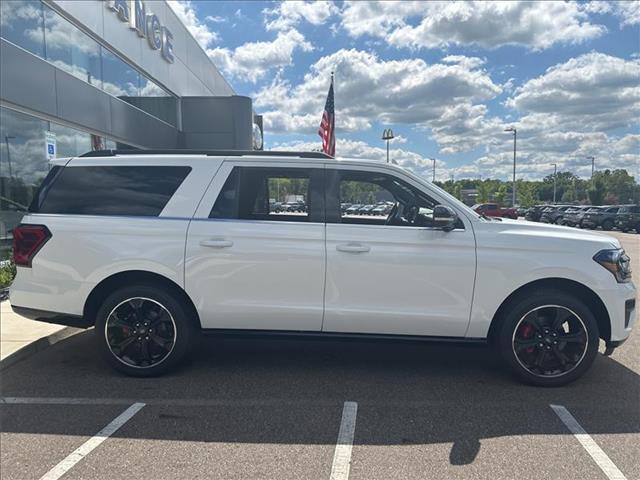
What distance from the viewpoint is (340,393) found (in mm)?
3992

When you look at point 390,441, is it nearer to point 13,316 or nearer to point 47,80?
point 13,316

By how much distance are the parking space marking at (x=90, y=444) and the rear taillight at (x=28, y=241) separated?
171 centimetres

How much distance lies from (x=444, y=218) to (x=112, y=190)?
2981 millimetres

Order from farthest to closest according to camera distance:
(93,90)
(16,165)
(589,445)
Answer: (93,90), (16,165), (589,445)

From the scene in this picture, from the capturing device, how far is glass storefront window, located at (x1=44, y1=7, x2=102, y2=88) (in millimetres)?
11898

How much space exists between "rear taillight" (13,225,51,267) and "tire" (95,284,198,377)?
0.78 m

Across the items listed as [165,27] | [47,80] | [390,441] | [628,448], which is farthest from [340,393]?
[165,27]

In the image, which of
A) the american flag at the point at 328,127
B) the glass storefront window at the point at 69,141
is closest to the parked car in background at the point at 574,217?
the american flag at the point at 328,127

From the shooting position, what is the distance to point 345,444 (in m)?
3.21

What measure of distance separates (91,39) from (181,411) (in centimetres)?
1394

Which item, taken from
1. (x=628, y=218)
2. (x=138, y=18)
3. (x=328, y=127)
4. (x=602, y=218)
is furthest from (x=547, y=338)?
(x=602, y=218)

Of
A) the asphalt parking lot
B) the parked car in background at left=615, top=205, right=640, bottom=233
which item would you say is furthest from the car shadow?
the parked car in background at left=615, top=205, right=640, bottom=233

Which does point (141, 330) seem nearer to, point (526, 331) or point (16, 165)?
point (526, 331)

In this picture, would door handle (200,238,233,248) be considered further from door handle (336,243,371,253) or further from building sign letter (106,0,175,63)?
building sign letter (106,0,175,63)
